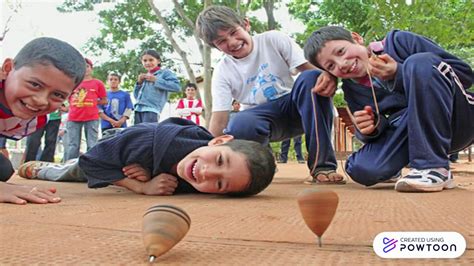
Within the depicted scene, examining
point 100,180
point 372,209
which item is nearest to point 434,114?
point 372,209

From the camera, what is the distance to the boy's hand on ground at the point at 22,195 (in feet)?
4.83

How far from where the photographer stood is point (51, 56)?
1.57 meters

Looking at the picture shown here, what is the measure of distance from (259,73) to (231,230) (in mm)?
1681

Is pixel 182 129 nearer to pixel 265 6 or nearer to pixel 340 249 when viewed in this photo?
pixel 340 249

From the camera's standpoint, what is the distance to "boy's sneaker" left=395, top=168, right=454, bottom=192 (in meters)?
1.65

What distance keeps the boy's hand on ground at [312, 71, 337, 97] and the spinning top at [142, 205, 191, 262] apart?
1.53 m

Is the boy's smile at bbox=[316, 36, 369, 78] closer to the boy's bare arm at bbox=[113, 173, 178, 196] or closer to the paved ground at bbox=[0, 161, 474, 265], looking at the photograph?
the paved ground at bbox=[0, 161, 474, 265]

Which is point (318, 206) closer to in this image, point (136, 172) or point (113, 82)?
point (136, 172)

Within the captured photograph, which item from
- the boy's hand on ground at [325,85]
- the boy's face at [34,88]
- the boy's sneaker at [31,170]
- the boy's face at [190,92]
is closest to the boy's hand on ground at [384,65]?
the boy's hand on ground at [325,85]

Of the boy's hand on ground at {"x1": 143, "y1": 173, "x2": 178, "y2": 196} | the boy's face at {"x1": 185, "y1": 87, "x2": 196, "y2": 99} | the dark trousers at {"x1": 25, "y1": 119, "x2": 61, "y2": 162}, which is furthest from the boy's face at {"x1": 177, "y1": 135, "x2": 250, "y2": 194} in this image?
the boy's face at {"x1": 185, "y1": 87, "x2": 196, "y2": 99}

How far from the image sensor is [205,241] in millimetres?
837

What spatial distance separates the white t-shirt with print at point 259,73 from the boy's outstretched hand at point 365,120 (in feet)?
2.08

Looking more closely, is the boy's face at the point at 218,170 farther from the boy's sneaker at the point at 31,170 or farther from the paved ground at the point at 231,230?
the boy's sneaker at the point at 31,170

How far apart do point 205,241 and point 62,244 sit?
0.77 ft
